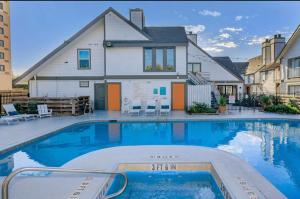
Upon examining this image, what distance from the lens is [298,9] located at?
674 inches

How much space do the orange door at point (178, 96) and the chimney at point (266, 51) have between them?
1770 cm

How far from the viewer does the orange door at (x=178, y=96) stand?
63.6ft

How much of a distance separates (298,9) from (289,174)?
14499 millimetres

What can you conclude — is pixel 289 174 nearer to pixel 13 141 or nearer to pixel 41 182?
pixel 41 182

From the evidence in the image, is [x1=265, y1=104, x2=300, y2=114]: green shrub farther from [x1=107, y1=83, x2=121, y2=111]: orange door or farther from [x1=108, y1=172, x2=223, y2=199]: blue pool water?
[x1=108, y1=172, x2=223, y2=199]: blue pool water

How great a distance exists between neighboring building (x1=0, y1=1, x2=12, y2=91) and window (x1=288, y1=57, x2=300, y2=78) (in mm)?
37368

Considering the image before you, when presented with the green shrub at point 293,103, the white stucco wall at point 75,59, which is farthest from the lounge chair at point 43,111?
the green shrub at point 293,103

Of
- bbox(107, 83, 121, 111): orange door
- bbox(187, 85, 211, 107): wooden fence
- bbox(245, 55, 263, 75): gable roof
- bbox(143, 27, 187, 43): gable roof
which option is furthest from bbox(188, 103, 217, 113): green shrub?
bbox(245, 55, 263, 75): gable roof

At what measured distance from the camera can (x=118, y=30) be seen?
19.4 m

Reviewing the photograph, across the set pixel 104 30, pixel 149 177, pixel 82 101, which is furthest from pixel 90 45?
pixel 149 177

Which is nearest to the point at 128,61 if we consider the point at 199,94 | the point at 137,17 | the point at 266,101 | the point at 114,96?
the point at 114,96

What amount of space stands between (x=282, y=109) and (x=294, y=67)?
24.2 feet

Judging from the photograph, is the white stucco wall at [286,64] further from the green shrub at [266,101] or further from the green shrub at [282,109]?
the green shrub at [282,109]

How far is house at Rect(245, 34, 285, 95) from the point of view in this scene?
2845 centimetres
